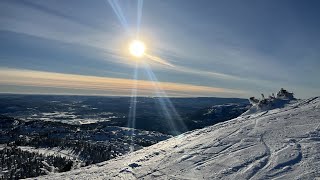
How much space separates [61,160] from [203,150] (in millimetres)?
170371

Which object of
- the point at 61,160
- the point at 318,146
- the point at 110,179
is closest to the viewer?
the point at 318,146

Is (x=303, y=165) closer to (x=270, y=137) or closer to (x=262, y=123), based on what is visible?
(x=270, y=137)

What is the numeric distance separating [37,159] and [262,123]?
180385 mm

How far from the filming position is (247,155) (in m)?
23.0

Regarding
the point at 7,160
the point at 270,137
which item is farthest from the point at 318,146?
the point at 7,160

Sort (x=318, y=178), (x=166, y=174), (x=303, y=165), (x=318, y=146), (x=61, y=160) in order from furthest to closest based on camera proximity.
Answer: (x=61, y=160), (x=166, y=174), (x=318, y=146), (x=303, y=165), (x=318, y=178)

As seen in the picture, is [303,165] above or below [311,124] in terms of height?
below

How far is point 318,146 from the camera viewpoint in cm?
2122

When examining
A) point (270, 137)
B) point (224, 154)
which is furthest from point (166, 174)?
point (270, 137)

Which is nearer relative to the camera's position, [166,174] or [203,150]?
[166,174]

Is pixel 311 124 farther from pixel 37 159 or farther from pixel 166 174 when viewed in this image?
pixel 37 159

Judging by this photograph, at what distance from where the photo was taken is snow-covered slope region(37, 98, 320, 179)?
777 inches

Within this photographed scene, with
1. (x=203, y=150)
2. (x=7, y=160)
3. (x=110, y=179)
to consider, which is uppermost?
(x=203, y=150)

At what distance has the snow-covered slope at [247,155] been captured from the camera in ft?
64.7
